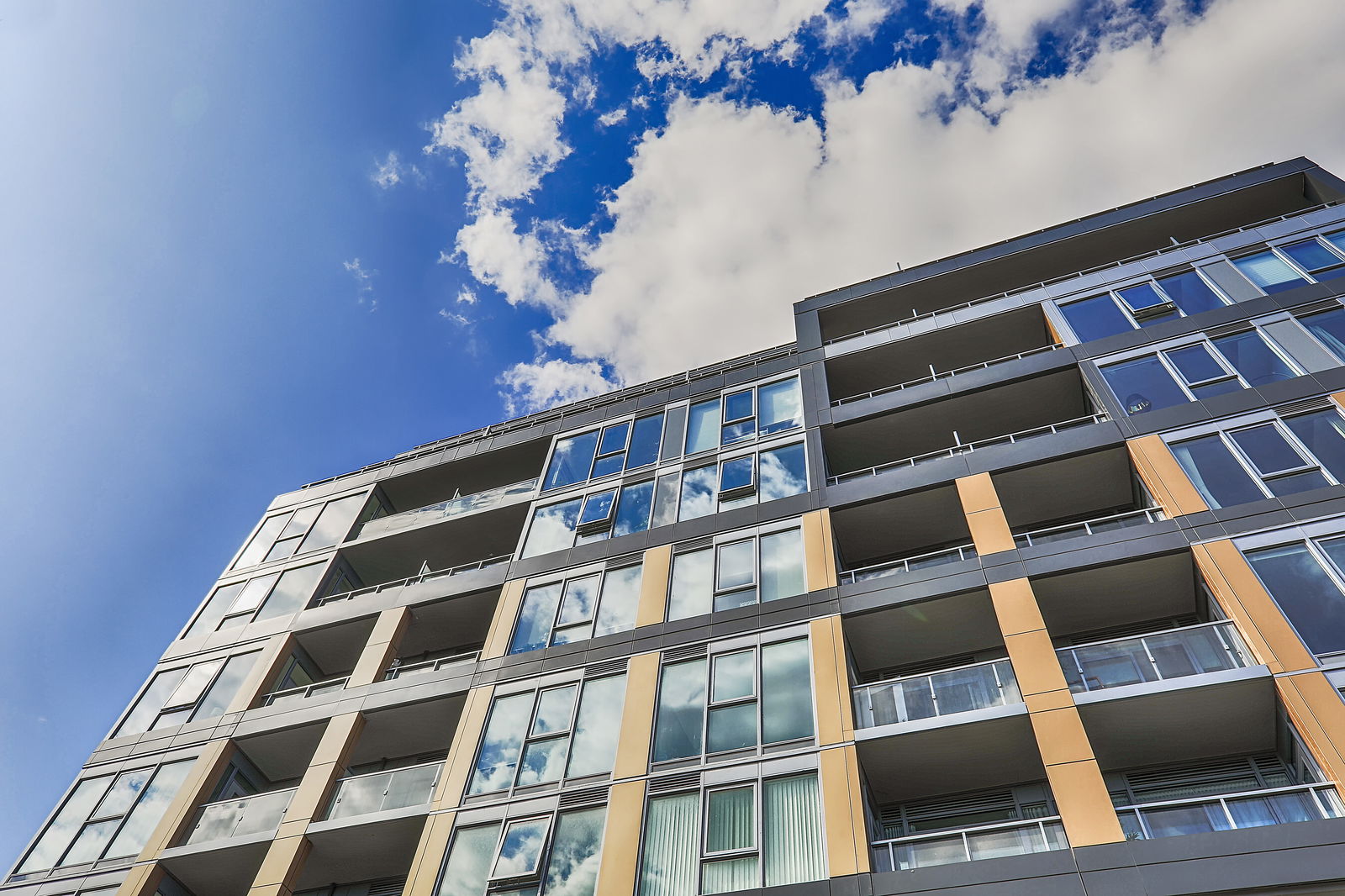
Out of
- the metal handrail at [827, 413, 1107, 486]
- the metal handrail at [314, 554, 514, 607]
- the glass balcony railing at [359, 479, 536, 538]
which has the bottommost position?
the metal handrail at [314, 554, 514, 607]

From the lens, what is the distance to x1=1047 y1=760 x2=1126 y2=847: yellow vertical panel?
45.2 feet

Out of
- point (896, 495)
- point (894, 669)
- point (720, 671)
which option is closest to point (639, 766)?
point (720, 671)

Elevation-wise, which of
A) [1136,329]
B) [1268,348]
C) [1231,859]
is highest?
[1136,329]

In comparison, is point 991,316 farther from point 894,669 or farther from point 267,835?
point 267,835

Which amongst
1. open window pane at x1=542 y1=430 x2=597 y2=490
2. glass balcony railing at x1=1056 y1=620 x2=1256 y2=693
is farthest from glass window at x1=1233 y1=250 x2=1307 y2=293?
open window pane at x1=542 y1=430 x2=597 y2=490

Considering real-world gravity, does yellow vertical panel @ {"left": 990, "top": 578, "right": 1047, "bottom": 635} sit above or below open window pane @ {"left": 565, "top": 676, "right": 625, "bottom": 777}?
above

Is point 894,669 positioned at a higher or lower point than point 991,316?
lower

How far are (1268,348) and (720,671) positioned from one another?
15.0m

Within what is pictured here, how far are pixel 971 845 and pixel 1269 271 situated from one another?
17.3m

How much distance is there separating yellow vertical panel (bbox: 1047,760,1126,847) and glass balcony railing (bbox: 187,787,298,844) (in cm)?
1711

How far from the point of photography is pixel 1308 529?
54.2 ft

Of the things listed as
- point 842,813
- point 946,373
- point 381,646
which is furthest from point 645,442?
point 842,813

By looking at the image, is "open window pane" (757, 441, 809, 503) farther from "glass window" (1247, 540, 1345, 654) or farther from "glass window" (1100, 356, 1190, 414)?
"glass window" (1247, 540, 1345, 654)

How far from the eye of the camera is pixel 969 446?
22953mm
